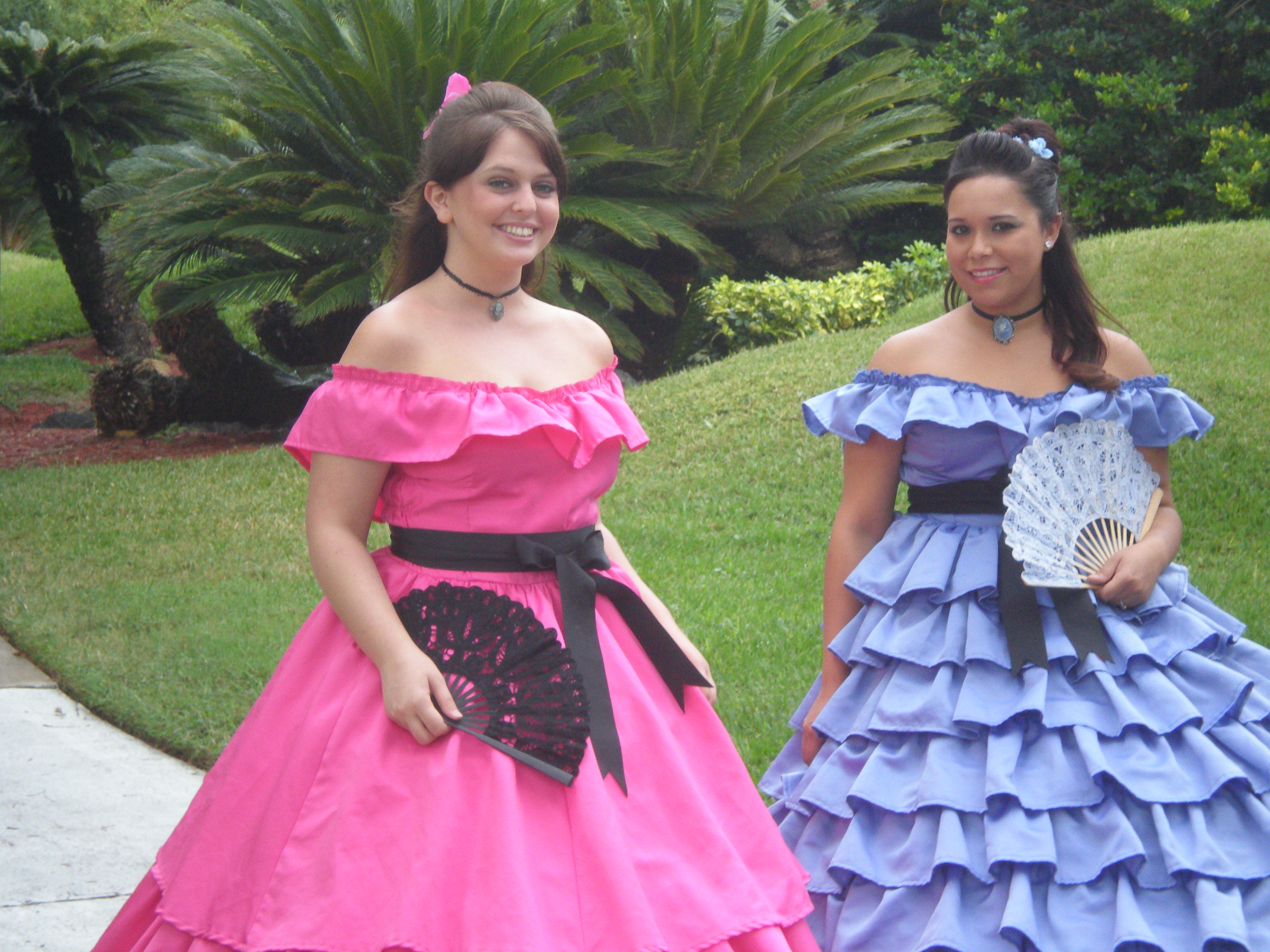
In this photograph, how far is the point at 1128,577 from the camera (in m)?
2.54

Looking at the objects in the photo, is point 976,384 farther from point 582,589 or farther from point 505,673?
point 505,673

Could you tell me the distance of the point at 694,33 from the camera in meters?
10.4

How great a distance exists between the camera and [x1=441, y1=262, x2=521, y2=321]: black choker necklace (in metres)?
2.33

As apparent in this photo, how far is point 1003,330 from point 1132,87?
10.4 m

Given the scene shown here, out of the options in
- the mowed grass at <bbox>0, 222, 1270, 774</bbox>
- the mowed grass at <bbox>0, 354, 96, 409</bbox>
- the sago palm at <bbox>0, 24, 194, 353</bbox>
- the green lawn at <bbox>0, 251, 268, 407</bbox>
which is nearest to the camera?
the mowed grass at <bbox>0, 222, 1270, 774</bbox>

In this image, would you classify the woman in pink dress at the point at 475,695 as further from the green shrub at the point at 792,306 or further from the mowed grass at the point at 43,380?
the mowed grass at the point at 43,380

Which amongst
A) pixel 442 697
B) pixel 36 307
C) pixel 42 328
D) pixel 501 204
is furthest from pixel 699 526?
pixel 36 307

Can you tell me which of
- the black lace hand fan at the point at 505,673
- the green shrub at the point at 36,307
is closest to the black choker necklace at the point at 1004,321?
the black lace hand fan at the point at 505,673

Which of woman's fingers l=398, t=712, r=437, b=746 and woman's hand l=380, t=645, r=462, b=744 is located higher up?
woman's hand l=380, t=645, r=462, b=744

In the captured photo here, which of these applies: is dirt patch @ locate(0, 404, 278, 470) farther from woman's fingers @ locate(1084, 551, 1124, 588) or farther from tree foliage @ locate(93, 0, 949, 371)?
woman's fingers @ locate(1084, 551, 1124, 588)

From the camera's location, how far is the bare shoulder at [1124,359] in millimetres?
2732

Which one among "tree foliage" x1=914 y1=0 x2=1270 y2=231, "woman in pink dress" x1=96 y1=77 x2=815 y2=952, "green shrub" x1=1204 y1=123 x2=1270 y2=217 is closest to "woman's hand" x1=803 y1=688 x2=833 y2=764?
"woman in pink dress" x1=96 y1=77 x2=815 y2=952

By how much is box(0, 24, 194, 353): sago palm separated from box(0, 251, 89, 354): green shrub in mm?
3327

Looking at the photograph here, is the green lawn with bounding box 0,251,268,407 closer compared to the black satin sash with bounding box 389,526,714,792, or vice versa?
the black satin sash with bounding box 389,526,714,792
